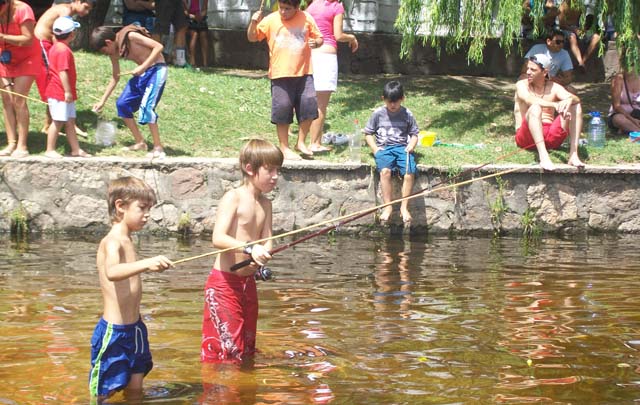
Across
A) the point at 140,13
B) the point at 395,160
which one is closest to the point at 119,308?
the point at 395,160

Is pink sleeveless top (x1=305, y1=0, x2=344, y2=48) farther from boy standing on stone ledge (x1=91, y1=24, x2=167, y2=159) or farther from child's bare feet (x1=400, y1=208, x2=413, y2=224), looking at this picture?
child's bare feet (x1=400, y1=208, x2=413, y2=224)

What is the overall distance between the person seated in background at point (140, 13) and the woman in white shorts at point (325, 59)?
8.64 ft

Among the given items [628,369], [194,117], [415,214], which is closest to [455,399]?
[628,369]

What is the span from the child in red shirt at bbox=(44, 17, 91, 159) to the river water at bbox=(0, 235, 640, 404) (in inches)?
41.2

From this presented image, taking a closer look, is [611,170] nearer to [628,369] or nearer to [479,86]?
[479,86]

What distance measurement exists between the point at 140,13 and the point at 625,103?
6.08 meters

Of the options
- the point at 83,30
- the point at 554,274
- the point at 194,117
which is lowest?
the point at 554,274

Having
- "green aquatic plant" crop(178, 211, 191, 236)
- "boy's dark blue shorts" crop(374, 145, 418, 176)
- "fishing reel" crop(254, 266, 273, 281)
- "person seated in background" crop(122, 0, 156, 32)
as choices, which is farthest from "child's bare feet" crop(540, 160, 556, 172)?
"fishing reel" crop(254, 266, 273, 281)

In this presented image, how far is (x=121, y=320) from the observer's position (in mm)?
5562

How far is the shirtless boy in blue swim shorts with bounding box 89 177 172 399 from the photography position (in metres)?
5.51

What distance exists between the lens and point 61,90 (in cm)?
1141

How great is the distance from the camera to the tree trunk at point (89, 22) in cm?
1555

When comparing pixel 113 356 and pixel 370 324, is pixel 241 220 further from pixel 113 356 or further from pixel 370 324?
pixel 370 324

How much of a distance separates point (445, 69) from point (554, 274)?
775 centimetres
